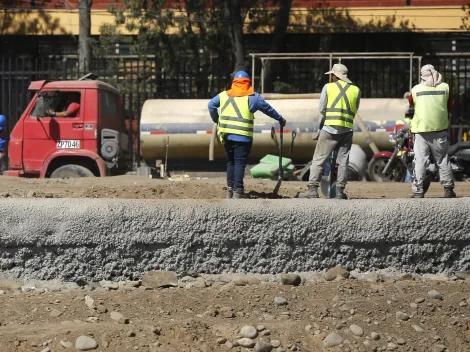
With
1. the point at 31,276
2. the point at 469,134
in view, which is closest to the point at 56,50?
the point at 469,134

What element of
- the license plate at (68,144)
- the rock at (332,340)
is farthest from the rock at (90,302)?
the license plate at (68,144)

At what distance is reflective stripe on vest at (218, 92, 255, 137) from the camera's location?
368 inches

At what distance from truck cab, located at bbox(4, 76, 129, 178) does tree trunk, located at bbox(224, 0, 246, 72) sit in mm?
6384

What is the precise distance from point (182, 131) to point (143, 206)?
33.7 ft

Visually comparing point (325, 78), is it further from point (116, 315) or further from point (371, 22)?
point (116, 315)

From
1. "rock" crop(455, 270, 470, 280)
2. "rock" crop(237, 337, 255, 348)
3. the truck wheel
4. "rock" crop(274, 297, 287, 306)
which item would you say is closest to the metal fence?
the truck wheel

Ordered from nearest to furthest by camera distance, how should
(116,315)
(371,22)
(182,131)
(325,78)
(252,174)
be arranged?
(116,315) → (252,174) → (182,131) → (325,78) → (371,22)

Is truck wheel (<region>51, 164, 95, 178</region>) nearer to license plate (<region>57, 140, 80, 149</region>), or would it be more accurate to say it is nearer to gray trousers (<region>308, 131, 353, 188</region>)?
license plate (<region>57, 140, 80, 149</region>)

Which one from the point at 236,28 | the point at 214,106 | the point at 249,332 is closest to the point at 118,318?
the point at 249,332

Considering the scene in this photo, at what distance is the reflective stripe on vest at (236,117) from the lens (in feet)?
30.6

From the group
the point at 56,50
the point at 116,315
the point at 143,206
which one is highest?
the point at 56,50

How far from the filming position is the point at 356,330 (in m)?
6.30

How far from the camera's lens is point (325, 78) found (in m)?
21.8

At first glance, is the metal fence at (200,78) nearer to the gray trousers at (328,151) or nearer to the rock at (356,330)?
the gray trousers at (328,151)
